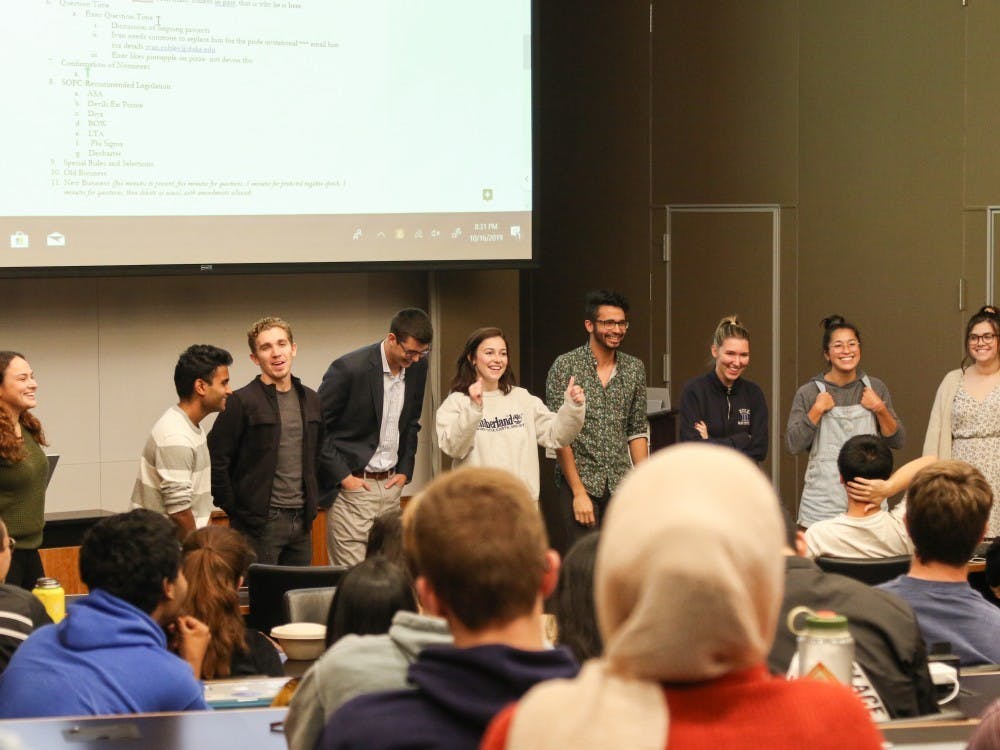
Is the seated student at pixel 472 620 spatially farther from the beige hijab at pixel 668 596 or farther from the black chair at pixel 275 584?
the black chair at pixel 275 584

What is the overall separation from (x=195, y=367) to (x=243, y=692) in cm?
222

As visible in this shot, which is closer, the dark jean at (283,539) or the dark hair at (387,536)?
the dark hair at (387,536)

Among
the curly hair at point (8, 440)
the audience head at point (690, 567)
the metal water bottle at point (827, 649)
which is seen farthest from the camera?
the curly hair at point (8, 440)

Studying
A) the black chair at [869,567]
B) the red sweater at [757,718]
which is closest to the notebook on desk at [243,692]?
the red sweater at [757,718]

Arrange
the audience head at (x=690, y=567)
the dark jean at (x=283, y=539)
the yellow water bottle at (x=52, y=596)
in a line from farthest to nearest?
the dark jean at (x=283, y=539)
the yellow water bottle at (x=52, y=596)
the audience head at (x=690, y=567)

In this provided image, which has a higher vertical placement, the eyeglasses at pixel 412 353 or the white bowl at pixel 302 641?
the eyeglasses at pixel 412 353

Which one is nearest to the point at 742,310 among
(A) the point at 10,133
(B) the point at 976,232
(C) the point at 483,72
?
(B) the point at 976,232

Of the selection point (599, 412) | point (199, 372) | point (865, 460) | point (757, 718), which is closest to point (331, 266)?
point (599, 412)

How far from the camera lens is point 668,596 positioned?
3.67ft

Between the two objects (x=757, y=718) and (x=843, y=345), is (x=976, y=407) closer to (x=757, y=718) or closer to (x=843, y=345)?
(x=843, y=345)

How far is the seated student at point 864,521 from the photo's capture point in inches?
163

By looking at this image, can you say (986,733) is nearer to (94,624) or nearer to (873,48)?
(94,624)

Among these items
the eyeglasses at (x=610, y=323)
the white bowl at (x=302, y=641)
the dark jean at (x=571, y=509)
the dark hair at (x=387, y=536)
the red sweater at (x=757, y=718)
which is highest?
the eyeglasses at (x=610, y=323)

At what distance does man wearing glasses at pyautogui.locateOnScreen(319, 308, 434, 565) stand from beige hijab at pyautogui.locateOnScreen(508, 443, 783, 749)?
4336 millimetres
